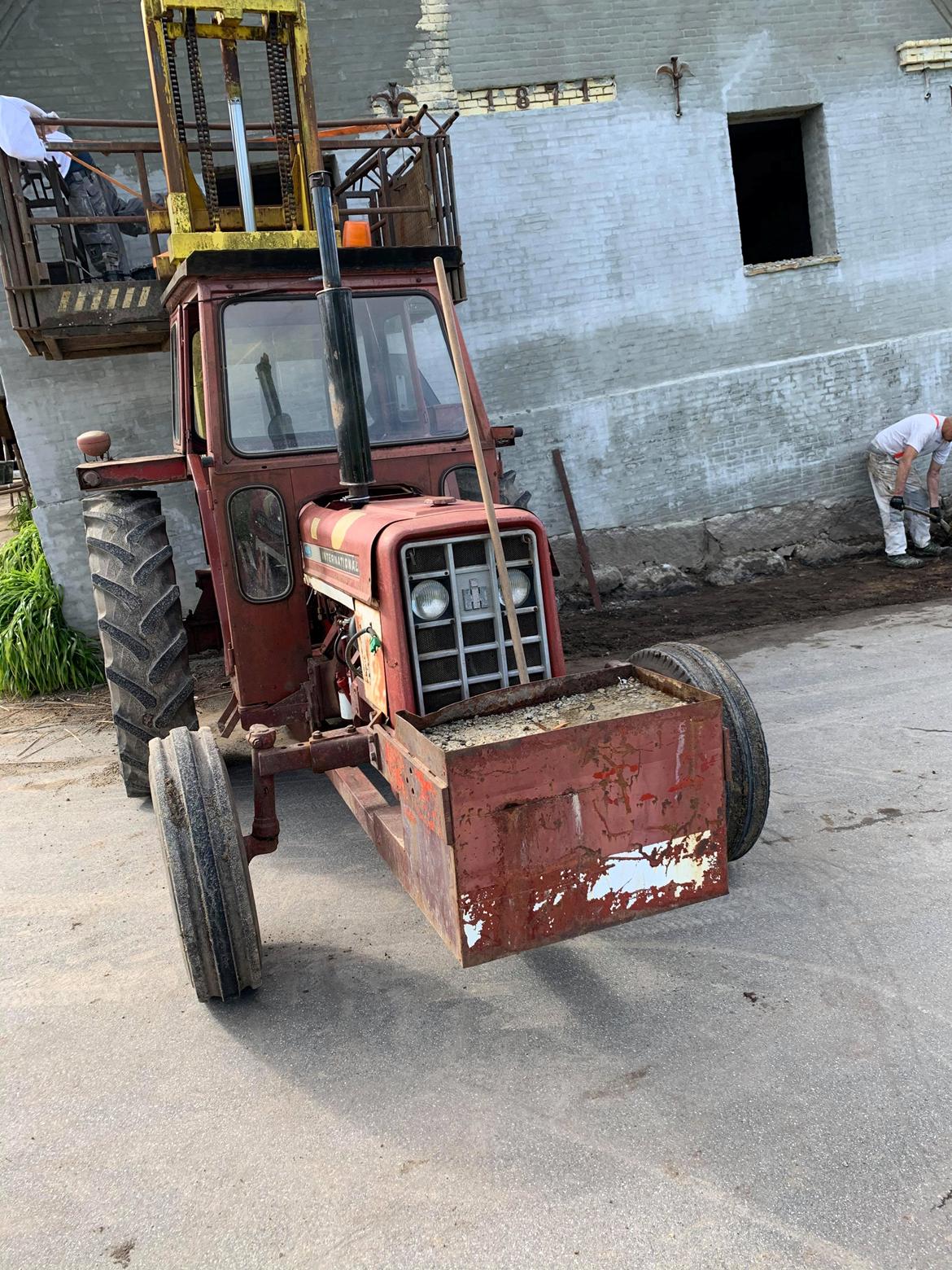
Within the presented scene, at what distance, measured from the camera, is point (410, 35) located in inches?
316

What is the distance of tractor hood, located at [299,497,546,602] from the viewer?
3.22 m

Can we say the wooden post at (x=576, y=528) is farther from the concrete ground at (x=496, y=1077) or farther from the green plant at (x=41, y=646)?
the concrete ground at (x=496, y=1077)

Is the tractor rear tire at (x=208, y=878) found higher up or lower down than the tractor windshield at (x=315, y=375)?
lower down

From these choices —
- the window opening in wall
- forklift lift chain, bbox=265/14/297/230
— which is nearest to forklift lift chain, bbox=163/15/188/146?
forklift lift chain, bbox=265/14/297/230

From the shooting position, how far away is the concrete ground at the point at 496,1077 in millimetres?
2281

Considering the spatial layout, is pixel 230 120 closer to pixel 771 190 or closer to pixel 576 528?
pixel 576 528

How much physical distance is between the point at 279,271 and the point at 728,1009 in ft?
11.1

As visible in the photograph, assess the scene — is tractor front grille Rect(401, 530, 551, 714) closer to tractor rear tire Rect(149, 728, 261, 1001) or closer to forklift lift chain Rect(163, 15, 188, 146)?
tractor rear tire Rect(149, 728, 261, 1001)

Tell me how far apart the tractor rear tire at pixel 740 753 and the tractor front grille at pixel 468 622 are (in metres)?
0.60

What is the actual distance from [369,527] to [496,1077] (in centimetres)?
178

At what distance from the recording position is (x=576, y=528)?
8.79m

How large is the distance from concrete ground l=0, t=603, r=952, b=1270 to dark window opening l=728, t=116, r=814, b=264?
33.1 ft

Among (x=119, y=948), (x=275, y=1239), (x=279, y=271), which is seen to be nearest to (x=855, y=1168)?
(x=275, y=1239)

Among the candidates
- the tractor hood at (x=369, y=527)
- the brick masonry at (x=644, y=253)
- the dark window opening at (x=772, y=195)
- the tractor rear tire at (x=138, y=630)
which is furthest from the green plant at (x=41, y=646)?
the dark window opening at (x=772, y=195)
